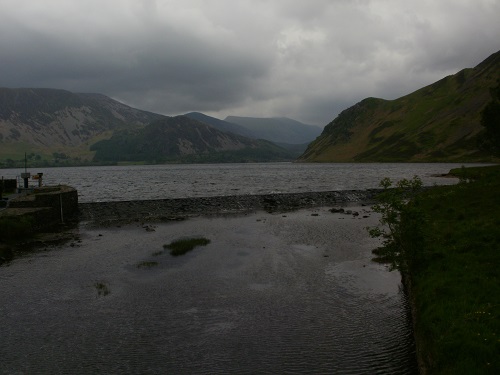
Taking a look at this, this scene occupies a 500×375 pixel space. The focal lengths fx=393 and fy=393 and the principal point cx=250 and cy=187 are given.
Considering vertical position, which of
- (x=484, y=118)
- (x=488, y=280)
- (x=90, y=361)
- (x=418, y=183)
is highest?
(x=484, y=118)

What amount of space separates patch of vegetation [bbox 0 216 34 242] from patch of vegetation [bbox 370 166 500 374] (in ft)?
147

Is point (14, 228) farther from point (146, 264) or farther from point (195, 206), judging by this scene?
point (195, 206)

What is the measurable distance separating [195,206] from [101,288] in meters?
47.6

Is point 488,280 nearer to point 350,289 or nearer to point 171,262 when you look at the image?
point 350,289

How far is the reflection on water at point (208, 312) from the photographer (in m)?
19.5

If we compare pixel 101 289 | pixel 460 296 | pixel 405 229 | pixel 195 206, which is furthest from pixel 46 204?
pixel 460 296

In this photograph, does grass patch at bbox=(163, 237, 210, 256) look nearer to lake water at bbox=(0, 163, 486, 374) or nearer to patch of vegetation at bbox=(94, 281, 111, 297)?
lake water at bbox=(0, 163, 486, 374)

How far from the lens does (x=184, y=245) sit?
45781mm

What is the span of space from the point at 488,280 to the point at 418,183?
8300 mm

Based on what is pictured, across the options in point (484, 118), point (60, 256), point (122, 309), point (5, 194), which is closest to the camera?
point (122, 309)

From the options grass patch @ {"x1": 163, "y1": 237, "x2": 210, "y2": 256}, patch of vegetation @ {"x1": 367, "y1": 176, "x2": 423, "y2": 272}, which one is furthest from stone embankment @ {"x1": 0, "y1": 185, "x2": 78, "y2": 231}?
patch of vegetation @ {"x1": 367, "y1": 176, "x2": 423, "y2": 272}

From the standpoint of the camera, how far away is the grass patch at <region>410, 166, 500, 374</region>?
→ 1478cm

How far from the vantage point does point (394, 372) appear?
17.7 m

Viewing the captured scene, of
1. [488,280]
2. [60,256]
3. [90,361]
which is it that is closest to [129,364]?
[90,361]
